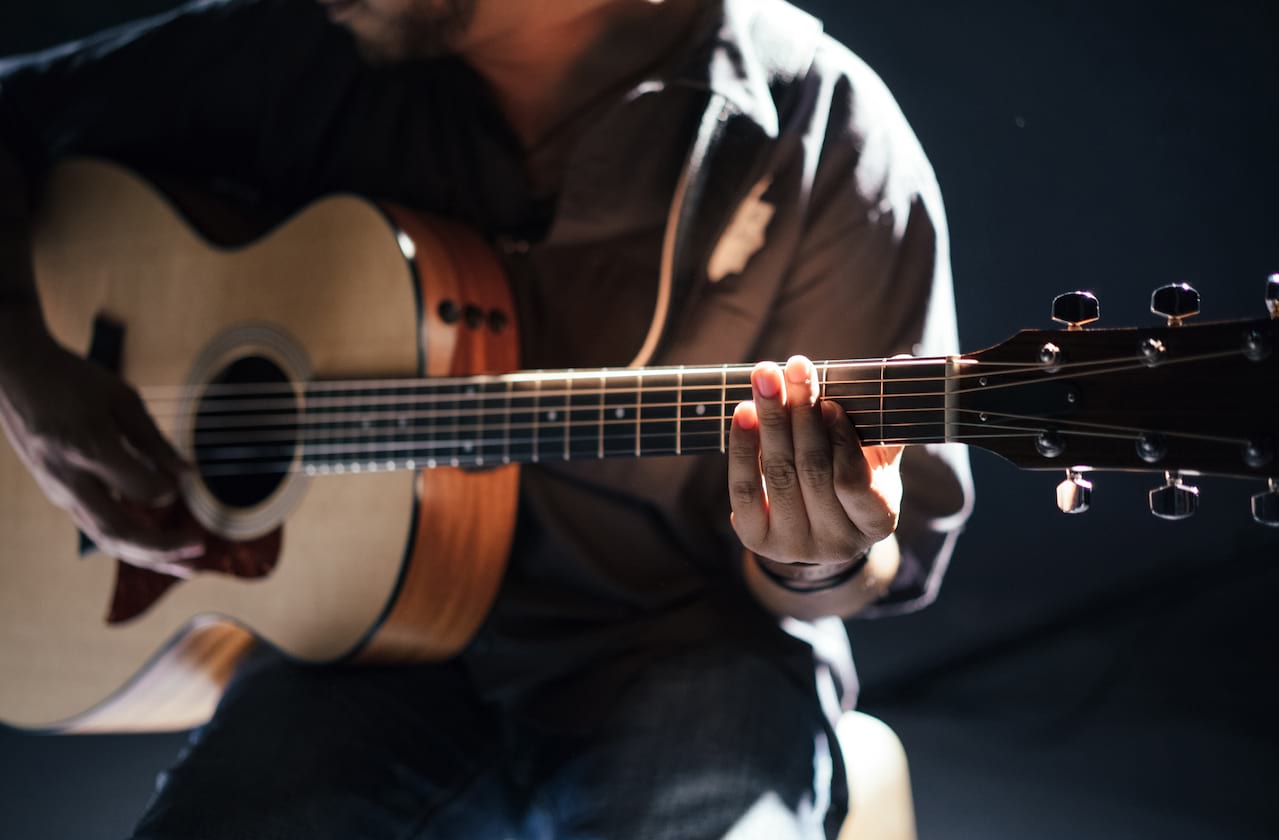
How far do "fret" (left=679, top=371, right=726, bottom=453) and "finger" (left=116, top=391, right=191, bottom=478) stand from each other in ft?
2.02

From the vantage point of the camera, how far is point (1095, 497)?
3.62ft

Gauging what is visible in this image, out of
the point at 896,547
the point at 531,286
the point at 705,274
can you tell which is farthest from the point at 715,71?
the point at 896,547

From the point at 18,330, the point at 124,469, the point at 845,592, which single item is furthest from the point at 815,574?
the point at 18,330

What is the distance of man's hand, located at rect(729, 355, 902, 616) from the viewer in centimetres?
67

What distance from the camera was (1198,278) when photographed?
3.23 ft

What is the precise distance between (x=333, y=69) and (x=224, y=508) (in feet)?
1.76

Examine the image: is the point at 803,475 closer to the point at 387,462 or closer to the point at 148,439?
the point at 387,462

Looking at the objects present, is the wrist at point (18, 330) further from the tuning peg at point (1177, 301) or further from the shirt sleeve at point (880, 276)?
the tuning peg at point (1177, 301)

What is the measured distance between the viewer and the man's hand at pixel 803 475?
67cm

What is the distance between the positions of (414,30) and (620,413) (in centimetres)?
57

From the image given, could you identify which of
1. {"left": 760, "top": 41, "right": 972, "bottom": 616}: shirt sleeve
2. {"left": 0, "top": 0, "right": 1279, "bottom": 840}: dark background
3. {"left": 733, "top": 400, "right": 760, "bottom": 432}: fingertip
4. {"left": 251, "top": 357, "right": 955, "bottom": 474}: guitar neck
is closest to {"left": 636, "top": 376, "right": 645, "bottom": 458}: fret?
{"left": 251, "top": 357, "right": 955, "bottom": 474}: guitar neck

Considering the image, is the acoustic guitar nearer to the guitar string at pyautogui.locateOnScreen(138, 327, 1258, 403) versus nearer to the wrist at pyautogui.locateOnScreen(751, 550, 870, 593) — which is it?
the guitar string at pyautogui.locateOnScreen(138, 327, 1258, 403)

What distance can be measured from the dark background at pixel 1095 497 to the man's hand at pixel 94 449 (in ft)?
2.95

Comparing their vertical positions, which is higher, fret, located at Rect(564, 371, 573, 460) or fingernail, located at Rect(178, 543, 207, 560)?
fret, located at Rect(564, 371, 573, 460)
